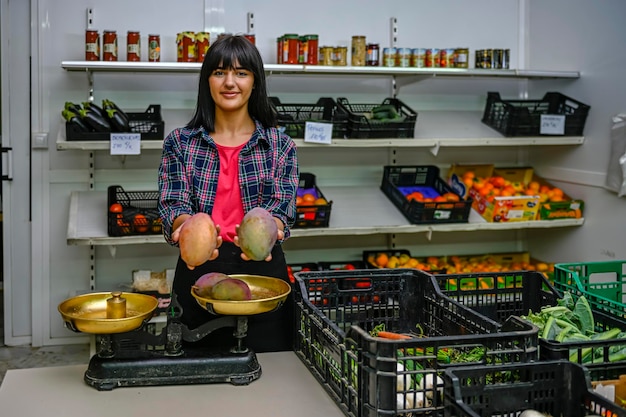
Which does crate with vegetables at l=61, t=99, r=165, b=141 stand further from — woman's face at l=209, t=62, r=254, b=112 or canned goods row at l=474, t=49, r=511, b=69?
canned goods row at l=474, t=49, r=511, b=69

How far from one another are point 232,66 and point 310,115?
2192 mm

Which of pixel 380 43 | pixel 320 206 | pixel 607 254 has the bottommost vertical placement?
pixel 607 254

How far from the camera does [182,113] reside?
4.79 metres

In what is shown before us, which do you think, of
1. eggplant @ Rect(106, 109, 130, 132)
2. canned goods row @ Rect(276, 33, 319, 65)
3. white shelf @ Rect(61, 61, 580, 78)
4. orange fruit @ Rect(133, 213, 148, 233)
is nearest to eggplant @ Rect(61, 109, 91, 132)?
eggplant @ Rect(106, 109, 130, 132)

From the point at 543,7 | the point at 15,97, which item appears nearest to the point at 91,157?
the point at 15,97

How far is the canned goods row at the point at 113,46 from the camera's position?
4418 mm

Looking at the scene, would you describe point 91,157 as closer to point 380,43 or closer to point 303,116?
point 303,116

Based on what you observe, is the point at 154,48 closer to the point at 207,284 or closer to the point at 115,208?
the point at 115,208

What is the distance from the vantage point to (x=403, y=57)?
15.7 feet

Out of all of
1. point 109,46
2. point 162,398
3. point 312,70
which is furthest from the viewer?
point 312,70

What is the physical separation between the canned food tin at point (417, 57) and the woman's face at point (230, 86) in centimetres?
243

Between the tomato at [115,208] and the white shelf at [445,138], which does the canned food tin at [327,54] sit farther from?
the tomato at [115,208]

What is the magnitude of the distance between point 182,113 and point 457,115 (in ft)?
5.89

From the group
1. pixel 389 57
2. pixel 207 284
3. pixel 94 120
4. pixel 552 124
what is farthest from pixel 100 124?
pixel 552 124
